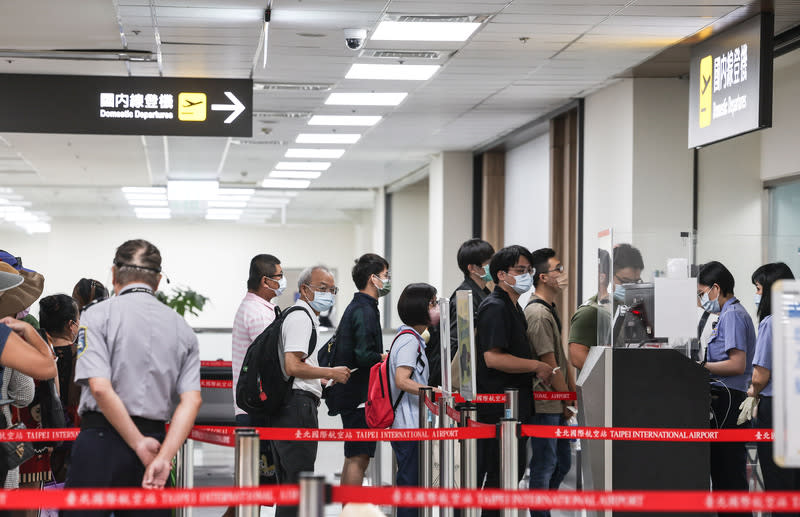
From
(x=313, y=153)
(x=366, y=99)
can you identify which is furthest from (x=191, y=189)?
(x=366, y=99)

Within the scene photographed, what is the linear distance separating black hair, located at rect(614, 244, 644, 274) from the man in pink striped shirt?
1.90 m

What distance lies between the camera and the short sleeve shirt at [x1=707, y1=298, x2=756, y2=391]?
573 centimetres

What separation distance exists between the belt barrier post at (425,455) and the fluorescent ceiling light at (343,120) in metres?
7.18

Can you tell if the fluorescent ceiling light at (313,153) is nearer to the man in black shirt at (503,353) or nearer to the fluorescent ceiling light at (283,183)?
the fluorescent ceiling light at (283,183)

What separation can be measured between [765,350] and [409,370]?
6.17ft

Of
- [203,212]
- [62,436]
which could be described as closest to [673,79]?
[62,436]

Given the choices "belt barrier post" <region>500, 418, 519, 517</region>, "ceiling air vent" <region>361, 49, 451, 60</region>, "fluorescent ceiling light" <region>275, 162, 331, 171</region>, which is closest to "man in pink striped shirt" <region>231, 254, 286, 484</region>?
"belt barrier post" <region>500, 418, 519, 517</region>

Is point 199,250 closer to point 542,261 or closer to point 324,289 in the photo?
point 324,289

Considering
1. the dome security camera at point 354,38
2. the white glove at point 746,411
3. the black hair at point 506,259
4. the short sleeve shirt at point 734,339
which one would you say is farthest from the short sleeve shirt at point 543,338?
the dome security camera at point 354,38

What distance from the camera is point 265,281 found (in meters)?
5.69

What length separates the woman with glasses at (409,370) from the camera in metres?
5.29

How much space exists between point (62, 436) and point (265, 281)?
1613mm

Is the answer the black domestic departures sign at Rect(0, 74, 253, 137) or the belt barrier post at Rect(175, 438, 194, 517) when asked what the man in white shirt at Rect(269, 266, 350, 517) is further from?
the black domestic departures sign at Rect(0, 74, 253, 137)

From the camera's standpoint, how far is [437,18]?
7559 mm
